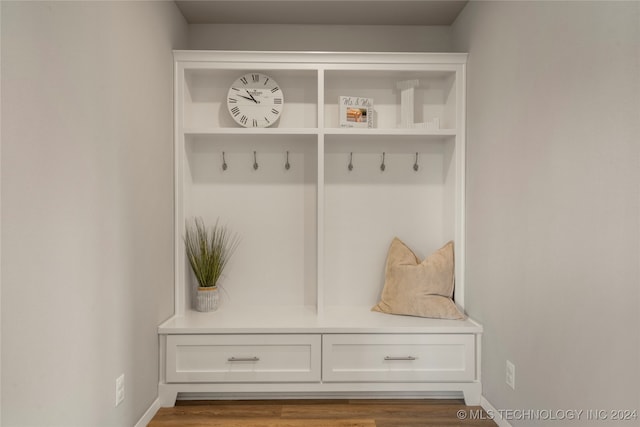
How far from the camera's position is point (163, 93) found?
2469mm

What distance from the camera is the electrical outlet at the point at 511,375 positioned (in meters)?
2.02

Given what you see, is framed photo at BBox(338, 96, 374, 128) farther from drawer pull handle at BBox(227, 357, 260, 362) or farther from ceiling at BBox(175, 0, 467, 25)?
drawer pull handle at BBox(227, 357, 260, 362)

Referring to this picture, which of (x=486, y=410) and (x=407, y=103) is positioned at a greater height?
(x=407, y=103)

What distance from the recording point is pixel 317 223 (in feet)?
8.84

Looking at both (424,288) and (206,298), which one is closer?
(424,288)

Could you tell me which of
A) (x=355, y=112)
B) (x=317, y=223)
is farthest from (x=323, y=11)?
(x=317, y=223)

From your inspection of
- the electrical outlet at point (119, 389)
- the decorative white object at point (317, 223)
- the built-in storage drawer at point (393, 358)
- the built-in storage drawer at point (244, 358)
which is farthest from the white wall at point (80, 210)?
the built-in storage drawer at point (393, 358)

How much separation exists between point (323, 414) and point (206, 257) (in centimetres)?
117

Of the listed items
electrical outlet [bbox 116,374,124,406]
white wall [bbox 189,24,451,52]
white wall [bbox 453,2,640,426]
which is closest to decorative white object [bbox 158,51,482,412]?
white wall [bbox 189,24,451,52]

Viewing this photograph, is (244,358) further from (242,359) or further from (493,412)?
(493,412)

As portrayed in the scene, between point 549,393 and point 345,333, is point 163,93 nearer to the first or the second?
point 345,333

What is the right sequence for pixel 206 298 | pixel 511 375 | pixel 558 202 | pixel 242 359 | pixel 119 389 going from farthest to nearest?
pixel 206 298
pixel 242 359
pixel 511 375
pixel 119 389
pixel 558 202

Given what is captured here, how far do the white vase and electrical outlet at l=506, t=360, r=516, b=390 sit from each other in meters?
1.77

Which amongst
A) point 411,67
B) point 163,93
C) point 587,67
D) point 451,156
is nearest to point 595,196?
point 587,67
